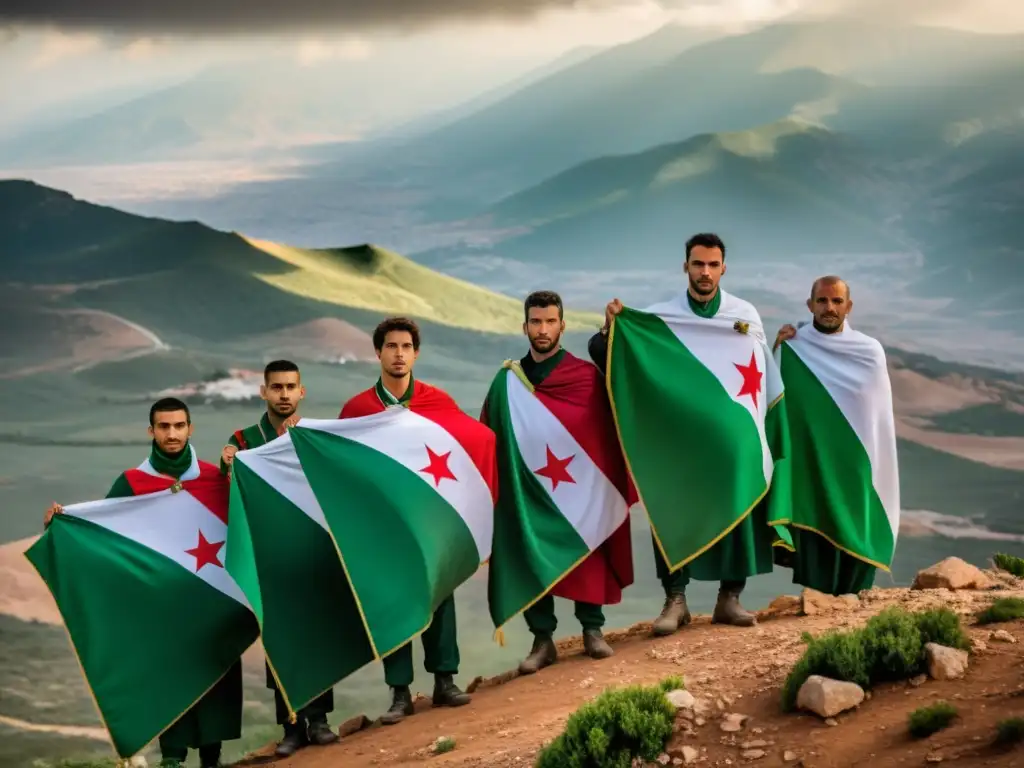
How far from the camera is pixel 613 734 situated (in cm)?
609

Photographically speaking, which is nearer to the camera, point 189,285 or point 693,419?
point 693,419

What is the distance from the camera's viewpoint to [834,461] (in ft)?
27.5

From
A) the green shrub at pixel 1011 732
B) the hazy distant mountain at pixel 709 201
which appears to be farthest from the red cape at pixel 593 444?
the hazy distant mountain at pixel 709 201

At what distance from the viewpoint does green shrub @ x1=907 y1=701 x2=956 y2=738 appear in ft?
18.3

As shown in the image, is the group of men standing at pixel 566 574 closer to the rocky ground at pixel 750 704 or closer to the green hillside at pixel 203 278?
the rocky ground at pixel 750 704

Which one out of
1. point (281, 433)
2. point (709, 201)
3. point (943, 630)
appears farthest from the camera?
point (709, 201)

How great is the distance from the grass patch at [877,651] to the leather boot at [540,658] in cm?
224

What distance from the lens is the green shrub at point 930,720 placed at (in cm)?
558

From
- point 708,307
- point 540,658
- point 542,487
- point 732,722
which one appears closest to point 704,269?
point 708,307

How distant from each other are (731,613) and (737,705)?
6.62ft

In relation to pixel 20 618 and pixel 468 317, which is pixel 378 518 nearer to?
pixel 20 618

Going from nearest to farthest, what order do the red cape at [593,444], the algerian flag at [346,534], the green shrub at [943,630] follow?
1. the green shrub at [943,630]
2. the algerian flag at [346,534]
3. the red cape at [593,444]

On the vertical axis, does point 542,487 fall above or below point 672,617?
above

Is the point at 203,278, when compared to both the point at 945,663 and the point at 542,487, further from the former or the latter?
the point at 945,663
